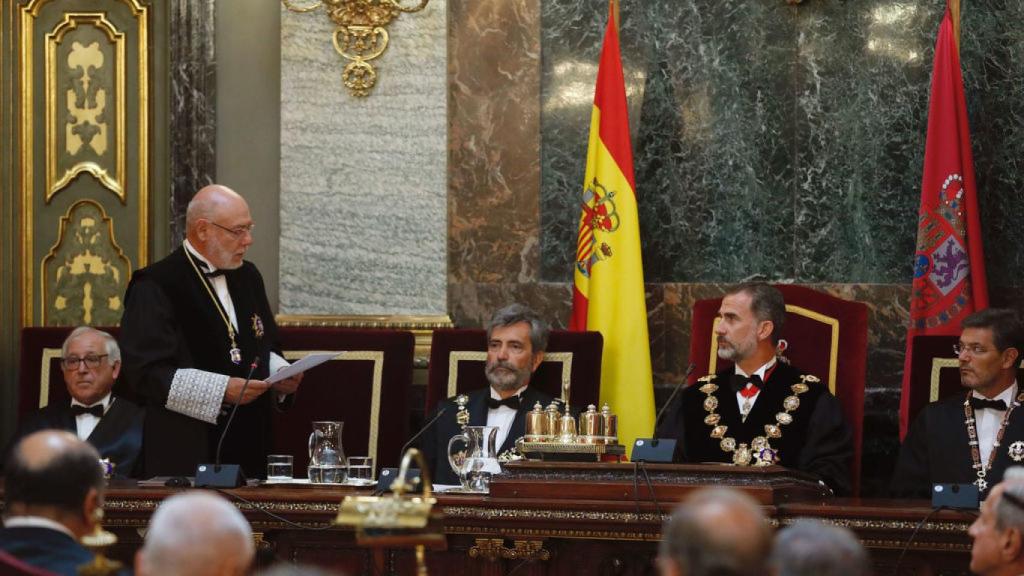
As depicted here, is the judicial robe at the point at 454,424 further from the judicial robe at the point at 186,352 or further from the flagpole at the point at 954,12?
the flagpole at the point at 954,12

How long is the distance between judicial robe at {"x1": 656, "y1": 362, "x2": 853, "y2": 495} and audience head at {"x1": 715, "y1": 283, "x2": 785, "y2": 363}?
0.44 ft

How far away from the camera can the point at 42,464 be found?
3.35 meters

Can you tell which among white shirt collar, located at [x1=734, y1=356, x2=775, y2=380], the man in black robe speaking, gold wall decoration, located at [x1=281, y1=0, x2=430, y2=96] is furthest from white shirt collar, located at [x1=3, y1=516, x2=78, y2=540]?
gold wall decoration, located at [x1=281, y1=0, x2=430, y2=96]

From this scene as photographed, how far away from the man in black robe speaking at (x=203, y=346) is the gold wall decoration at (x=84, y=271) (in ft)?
5.43

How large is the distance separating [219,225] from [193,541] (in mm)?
3655

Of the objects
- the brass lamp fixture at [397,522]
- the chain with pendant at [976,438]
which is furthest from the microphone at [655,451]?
the brass lamp fixture at [397,522]

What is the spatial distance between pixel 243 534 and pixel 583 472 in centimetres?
247

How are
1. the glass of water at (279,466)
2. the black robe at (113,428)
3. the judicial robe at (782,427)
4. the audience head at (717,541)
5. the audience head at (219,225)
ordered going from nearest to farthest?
the audience head at (717,541), the glass of water at (279,466), the judicial robe at (782,427), the audience head at (219,225), the black robe at (113,428)

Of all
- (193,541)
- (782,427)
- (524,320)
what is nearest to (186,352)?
(524,320)

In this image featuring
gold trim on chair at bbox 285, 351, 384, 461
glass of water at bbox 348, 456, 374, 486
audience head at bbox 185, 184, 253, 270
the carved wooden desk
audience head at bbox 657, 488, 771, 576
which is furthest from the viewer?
gold trim on chair at bbox 285, 351, 384, 461

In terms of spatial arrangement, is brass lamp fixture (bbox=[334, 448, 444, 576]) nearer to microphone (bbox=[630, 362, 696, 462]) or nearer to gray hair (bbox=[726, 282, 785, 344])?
microphone (bbox=[630, 362, 696, 462])

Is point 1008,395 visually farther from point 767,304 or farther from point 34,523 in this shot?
point 34,523

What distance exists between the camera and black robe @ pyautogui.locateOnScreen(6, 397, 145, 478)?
664 cm

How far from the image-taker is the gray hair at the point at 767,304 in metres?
6.29
